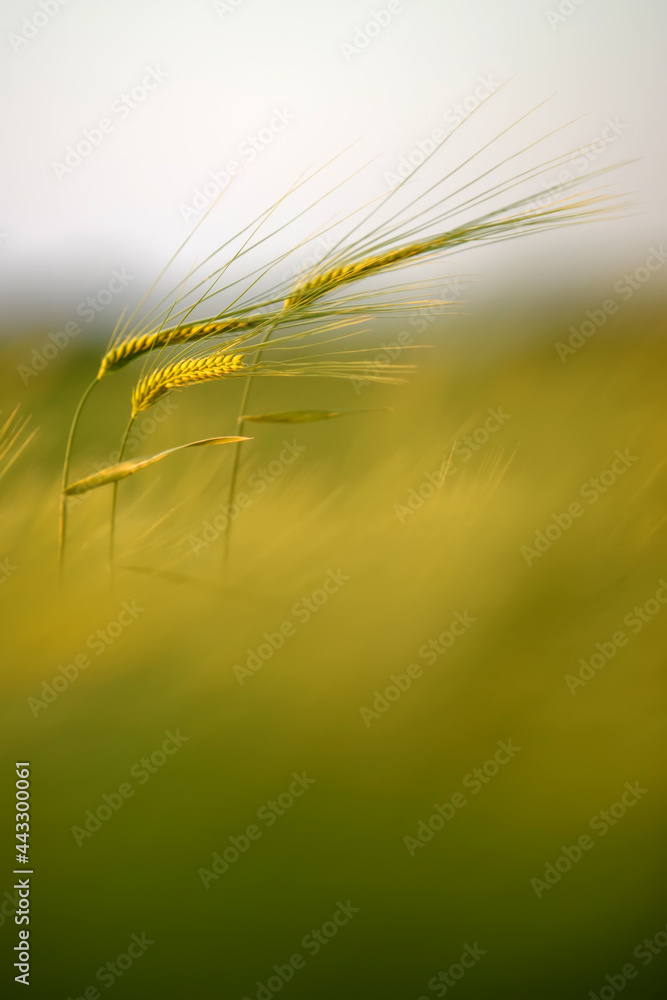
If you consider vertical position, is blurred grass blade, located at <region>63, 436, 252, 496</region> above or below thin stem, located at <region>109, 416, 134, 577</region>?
above

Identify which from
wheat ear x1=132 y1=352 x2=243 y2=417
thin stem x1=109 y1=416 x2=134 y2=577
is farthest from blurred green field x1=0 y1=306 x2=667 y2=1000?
wheat ear x1=132 y1=352 x2=243 y2=417

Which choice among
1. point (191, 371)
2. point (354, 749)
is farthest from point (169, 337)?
point (354, 749)

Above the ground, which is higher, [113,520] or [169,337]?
[169,337]

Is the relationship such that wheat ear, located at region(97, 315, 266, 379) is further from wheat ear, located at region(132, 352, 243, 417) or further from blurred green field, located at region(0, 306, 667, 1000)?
blurred green field, located at region(0, 306, 667, 1000)

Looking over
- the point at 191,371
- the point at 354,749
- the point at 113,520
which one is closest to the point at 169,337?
the point at 191,371

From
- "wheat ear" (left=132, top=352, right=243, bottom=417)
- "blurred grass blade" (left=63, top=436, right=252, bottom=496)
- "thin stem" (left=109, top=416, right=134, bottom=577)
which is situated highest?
"wheat ear" (left=132, top=352, right=243, bottom=417)

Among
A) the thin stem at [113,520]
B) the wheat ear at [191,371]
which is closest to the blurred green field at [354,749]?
the thin stem at [113,520]

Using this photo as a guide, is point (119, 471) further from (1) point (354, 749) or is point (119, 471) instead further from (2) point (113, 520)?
(1) point (354, 749)

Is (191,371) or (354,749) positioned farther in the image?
(191,371)

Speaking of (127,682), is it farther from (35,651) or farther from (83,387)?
(83,387)

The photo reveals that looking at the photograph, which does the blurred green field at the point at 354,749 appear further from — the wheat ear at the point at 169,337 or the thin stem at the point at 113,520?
the wheat ear at the point at 169,337
